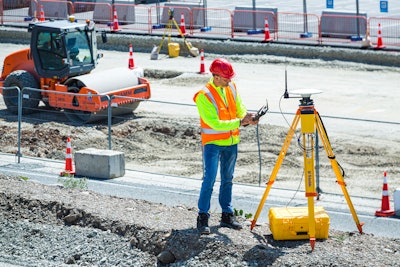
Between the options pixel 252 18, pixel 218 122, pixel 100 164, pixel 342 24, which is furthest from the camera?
pixel 252 18

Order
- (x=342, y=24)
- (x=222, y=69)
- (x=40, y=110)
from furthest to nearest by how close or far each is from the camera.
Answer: (x=342, y=24) → (x=40, y=110) → (x=222, y=69)

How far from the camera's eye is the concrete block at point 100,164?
684 inches

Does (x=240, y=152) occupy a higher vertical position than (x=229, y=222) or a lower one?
lower

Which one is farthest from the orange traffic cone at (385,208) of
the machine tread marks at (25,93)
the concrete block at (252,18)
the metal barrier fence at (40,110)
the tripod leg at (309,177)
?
the concrete block at (252,18)

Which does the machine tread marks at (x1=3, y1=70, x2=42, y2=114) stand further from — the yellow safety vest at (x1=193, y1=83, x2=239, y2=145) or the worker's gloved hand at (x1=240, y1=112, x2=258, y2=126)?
the worker's gloved hand at (x1=240, y1=112, x2=258, y2=126)

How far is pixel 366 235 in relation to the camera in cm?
1236

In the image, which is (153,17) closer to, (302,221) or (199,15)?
(199,15)

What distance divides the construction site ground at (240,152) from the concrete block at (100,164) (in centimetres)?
179

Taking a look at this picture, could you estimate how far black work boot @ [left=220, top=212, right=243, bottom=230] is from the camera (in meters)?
12.2

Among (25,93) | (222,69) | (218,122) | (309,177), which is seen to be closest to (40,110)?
(25,93)

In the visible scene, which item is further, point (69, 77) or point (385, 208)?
point (69, 77)

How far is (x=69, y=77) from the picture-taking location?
24594 millimetres

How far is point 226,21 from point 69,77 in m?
12.6

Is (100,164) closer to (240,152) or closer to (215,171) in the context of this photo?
(240,152)
